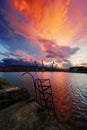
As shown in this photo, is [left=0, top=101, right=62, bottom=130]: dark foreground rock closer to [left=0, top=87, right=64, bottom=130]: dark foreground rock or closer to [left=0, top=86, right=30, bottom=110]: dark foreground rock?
[left=0, top=87, right=64, bottom=130]: dark foreground rock

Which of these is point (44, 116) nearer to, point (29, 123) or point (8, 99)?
point (29, 123)

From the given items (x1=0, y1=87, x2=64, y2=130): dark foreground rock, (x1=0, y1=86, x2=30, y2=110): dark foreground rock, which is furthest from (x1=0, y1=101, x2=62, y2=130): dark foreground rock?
(x1=0, y1=86, x2=30, y2=110): dark foreground rock

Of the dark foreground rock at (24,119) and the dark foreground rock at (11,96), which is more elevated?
the dark foreground rock at (11,96)

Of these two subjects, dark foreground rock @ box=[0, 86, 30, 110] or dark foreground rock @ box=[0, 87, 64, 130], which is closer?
dark foreground rock @ box=[0, 87, 64, 130]

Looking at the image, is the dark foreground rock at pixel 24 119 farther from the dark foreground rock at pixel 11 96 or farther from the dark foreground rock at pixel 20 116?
the dark foreground rock at pixel 11 96

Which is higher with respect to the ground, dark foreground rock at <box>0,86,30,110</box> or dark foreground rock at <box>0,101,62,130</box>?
dark foreground rock at <box>0,86,30,110</box>

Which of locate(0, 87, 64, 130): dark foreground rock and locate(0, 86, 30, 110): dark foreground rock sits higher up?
locate(0, 86, 30, 110): dark foreground rock

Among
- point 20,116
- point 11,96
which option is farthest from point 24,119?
point 11,96

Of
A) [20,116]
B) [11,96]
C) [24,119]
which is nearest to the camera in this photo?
[24,119]

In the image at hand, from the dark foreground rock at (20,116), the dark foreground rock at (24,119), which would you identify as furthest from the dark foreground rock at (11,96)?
the dark foreground rock at (24,119)

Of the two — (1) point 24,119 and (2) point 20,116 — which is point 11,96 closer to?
(2) point 20,116

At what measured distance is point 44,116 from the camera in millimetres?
7848

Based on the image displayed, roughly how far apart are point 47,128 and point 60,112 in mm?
13383

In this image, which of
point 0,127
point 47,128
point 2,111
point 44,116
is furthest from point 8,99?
point 47,128
